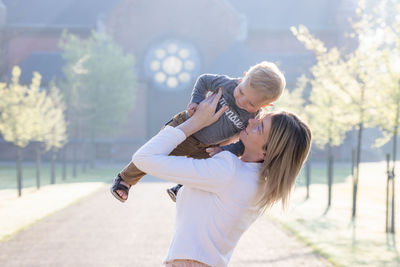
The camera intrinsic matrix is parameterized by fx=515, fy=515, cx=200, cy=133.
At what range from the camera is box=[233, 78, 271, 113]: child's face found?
2.98 metres

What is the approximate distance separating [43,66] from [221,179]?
128ft

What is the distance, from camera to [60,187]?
64.8 ft

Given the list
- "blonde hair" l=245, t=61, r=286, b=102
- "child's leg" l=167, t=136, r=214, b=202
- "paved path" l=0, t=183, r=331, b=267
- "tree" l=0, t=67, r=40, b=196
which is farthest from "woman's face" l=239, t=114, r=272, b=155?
"tree" l=0, t=67, r=40, b=196

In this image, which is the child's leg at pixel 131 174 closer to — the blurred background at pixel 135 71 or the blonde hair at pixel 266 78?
the blonde hair at pixel 266 78

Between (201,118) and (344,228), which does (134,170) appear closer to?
(201,118)

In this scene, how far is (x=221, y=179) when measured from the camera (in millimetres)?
2430

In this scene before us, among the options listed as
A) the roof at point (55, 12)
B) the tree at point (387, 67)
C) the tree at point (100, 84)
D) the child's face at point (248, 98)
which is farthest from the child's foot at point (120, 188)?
the roof at point (55, 12)

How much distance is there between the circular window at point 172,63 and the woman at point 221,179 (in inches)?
1451

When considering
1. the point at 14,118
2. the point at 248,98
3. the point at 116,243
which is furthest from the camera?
the point at 14,118

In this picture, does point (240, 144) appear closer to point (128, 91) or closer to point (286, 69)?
point (128, 91)

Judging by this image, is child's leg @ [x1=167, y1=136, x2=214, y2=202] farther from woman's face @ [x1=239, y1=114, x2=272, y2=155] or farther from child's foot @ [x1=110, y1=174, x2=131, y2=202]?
woman's face @ [x1=239, y1=114, x2=272, y2=155]

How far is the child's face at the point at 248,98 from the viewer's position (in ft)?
9.77

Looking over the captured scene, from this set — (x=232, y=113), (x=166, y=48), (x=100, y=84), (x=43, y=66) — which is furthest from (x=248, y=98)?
(x=43, y=66)

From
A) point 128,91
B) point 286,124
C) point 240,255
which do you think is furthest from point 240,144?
point 128,91
